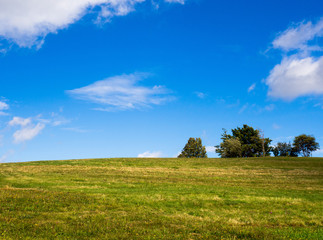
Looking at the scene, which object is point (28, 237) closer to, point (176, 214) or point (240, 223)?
point (176, 214)

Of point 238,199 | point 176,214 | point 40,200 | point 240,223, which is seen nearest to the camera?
point 240,223

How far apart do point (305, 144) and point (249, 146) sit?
25.6m

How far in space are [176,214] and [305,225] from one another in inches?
275

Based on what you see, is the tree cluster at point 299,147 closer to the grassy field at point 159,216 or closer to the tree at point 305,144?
the tree at point 305,144

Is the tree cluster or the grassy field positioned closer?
the grassy field

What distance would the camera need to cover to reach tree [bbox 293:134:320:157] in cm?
10400

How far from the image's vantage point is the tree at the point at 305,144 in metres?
104

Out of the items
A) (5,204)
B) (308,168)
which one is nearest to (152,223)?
(5,204)

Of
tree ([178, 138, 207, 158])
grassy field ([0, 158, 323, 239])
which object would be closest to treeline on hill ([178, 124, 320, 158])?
tree ([178, 138, 207, 158])

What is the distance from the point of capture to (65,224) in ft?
41.0

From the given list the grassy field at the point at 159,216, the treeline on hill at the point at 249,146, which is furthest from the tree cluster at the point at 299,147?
the grassy field at the point at 159,216

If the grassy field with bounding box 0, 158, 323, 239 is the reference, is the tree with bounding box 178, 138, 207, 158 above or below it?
above

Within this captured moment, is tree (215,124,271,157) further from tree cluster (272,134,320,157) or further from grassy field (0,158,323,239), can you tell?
grassy field (0,158,323,239)

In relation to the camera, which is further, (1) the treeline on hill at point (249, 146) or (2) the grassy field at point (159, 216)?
(1) the treeline on hill at point (249, 146)
